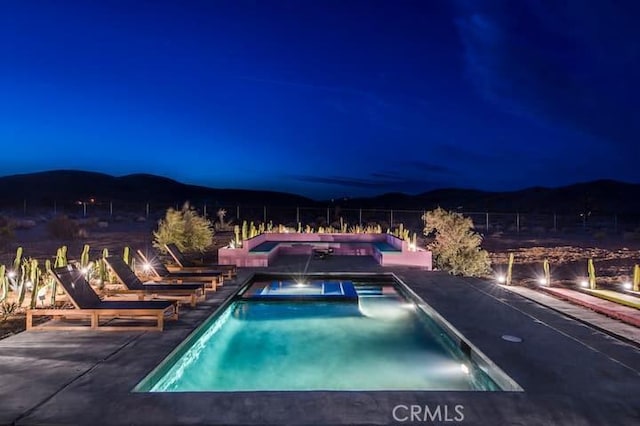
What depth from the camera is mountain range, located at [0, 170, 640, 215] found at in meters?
59.9

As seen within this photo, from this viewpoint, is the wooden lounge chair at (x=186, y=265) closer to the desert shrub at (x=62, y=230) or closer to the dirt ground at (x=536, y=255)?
the dirt ground at (x=536, y=255)

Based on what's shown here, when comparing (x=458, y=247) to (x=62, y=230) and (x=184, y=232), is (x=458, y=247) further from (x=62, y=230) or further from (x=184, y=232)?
(x=62, y=230)

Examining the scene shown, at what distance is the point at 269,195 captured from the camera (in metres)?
74.0

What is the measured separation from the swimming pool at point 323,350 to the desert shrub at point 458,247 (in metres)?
3.09

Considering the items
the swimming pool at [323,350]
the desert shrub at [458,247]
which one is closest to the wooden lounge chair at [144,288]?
the swimming pool at [323,350]

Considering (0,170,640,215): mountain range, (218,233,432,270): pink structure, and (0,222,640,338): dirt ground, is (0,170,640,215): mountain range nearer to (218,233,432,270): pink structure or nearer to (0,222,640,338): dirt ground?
(0,222,640,338): dirt ground

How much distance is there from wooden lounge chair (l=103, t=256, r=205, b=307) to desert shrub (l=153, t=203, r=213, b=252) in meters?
5.40

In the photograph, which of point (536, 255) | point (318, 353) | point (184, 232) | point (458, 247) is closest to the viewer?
point (318, 353)

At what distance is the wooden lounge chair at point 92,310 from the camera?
497 centimetres

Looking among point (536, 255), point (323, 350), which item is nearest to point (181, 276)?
point (323, 350)

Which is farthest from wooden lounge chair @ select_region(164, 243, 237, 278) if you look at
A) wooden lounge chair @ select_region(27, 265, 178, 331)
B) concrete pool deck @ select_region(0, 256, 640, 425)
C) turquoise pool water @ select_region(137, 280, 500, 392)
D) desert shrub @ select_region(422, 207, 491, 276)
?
desert shrub @ select_region(422, 207, 491, 276)

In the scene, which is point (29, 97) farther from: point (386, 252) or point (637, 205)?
point (637, 205)

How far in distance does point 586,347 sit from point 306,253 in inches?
391

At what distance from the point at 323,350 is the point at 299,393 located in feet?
7.42
